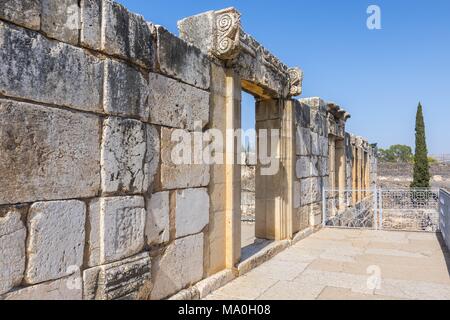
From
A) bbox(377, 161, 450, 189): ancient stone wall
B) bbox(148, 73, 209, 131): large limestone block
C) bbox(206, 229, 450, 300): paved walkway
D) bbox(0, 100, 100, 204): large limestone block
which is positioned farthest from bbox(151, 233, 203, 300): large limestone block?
bbox(377, 161, 450, 189): ancient stone wall

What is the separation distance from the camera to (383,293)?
155 inches

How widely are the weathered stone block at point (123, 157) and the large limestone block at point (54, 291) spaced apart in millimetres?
657

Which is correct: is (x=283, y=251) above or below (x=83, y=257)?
below

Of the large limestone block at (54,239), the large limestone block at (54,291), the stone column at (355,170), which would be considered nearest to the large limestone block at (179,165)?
the large limestone block at (54,239)

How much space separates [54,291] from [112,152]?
3.38ft

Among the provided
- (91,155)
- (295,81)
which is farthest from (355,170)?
(91,155)

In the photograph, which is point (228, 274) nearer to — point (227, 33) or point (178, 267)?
point (178, 267)

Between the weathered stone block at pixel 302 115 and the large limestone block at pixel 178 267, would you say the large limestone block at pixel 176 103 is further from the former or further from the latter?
the weathered stone block at pixel 302 115

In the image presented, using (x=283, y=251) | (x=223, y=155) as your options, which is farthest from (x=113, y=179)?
(x=283, y=251)

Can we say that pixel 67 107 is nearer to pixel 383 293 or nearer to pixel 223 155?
pixel 223 155

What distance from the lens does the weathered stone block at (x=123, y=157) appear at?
2766 millimetres

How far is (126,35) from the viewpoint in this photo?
116 inches
